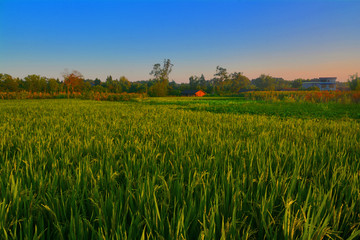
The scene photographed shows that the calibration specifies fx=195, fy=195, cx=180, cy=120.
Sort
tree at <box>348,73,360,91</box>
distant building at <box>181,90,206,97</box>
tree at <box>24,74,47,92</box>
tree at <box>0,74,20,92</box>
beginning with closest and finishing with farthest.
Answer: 1. tree at <box>348,73,360,91</box>
2. tree at <box>0,74,20,92</box>
3. tree at <box>24,74,47,92</box>
4. distant building at <box>181,90,206,97</box>

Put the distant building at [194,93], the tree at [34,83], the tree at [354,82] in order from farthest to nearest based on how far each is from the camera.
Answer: the distant building at [194,93] < the tree at [34,83] < the tree at [354,82]

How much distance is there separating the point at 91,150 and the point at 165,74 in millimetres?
95906

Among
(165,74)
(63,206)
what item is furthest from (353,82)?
(165,74)

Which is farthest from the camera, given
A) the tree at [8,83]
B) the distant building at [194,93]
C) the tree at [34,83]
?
the distant building at [194,93]

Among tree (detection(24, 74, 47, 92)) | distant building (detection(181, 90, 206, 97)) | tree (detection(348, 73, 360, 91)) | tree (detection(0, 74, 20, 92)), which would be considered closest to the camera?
tree (detection(348, 73, 360, 91))

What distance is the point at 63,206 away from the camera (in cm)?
112

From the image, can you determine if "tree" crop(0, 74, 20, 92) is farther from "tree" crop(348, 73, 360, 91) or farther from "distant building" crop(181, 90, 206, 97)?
"tree" crop(348, 73, 360, 91)

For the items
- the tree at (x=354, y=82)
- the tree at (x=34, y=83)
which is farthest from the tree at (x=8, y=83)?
the tree at (x=354, y=82)

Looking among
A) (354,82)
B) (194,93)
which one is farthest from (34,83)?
(354,82)

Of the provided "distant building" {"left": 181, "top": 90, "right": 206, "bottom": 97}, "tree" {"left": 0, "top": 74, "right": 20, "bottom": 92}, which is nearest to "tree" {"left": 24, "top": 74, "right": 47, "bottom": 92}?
"tree" {"left": 0, "top": 74, "right": 20, "bottom": 92}

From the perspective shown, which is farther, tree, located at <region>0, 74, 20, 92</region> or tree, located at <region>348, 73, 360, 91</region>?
tree, located at <region>0, 74, 20, 92</region>

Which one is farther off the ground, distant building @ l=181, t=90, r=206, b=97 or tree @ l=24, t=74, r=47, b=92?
tree @ l=24, t=74, r=47, b=92

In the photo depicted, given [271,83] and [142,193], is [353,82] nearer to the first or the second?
[142,193]

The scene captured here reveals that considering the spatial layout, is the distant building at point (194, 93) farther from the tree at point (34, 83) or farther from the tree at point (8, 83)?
the tree at point (8, 83)
